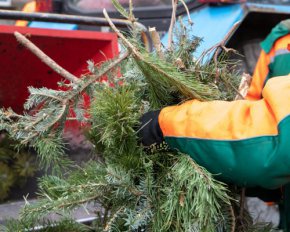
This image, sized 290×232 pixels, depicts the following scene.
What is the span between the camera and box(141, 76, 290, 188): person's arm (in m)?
0.98

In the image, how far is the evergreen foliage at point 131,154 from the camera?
108cm

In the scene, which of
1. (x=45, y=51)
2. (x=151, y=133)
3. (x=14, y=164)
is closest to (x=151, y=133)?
(x=151, y=133)

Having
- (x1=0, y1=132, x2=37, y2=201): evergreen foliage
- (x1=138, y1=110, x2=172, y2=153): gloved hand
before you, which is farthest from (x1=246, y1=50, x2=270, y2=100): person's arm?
(x1=0, y1=132, x2=37, y2=201): evergreen foliage

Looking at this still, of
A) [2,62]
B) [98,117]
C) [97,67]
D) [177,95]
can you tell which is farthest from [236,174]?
[2,62]

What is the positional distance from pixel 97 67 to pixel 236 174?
0.46 m

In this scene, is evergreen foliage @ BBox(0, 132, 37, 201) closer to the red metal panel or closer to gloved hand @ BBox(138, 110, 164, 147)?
the red metal panel

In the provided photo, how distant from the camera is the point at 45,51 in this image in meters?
2.08

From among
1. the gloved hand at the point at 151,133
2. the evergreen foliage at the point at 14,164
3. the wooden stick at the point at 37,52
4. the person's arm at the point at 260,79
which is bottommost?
the evergreen foliage at the point at 14,164

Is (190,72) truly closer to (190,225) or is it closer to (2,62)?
(190,225)

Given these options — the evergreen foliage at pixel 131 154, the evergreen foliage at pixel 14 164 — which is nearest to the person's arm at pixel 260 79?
the evergreen foliage at pixel 131 154

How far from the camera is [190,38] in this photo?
1.32 metres

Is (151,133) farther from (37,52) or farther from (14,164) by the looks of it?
(14,164)

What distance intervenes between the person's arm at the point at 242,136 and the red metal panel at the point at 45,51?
36.1 inches

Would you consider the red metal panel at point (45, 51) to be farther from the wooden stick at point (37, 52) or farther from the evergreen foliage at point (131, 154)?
the evergreen foliage at point (131, 154)
